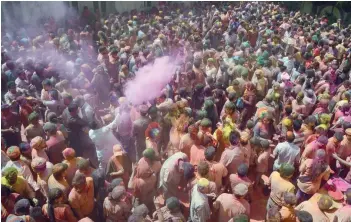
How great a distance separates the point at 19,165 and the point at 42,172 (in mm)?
377

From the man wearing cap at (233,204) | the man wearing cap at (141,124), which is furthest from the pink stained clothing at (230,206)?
the man wearing cap at (141,124)

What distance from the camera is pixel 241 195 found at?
13.2ft

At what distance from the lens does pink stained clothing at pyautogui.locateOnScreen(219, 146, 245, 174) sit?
4902 millimetres

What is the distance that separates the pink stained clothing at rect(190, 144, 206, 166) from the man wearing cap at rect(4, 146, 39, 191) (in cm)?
217

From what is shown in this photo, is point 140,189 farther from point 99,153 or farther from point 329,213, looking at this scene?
point 329,213

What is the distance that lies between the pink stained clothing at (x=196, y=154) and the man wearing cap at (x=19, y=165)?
7.13ft

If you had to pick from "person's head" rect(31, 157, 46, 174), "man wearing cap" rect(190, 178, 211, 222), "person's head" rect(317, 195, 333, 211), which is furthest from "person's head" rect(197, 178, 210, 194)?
"person's head" rect(31, 157, 46, 174)

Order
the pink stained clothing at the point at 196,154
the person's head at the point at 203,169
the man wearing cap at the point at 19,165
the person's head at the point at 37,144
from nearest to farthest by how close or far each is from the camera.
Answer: the person's head at the point at 203,169 < the man wearing cap at the point at 19,165 < the person's head at the point at 37,144 < the pink stained clothing at the point at 196,154

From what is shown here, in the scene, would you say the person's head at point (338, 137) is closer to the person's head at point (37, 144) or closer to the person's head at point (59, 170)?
the person's head at point (59, 170)

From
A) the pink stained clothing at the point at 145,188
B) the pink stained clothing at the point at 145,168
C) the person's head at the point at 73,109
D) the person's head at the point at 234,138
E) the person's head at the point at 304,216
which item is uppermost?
the person's head at the point at 73,109

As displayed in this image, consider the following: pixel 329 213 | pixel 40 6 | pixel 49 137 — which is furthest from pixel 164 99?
pixel 40 6

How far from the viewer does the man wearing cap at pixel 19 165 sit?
4.57 metres

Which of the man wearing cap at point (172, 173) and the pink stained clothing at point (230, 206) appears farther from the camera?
the man wearing cap at point (172, 173)

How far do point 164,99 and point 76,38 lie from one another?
580 cm
